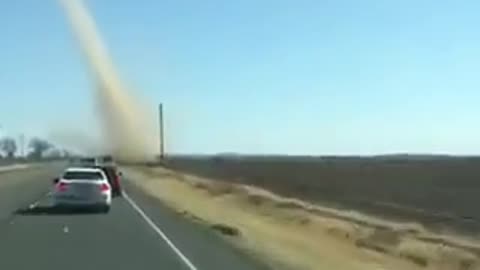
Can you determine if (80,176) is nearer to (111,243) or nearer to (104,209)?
(104,209)

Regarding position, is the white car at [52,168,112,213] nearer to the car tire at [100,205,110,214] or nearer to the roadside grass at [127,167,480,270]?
the car tire at [100,205,110,214]

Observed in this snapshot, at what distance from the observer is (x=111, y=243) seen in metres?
23.3

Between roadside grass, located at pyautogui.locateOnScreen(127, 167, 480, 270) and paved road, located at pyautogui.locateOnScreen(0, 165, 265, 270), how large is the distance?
1.03 m

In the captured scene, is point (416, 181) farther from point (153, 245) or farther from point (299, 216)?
point (153, 245)

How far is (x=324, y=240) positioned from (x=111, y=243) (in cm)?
724

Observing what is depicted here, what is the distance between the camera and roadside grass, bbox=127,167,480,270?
2198 centimetres

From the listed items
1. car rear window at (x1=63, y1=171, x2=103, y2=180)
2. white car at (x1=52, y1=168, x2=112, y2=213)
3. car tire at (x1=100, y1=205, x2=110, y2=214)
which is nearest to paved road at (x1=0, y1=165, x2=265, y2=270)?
car tire at (x1=100, y1=205, x2=110, y2=214)

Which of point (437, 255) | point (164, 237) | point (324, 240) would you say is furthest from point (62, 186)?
point (437, 255)

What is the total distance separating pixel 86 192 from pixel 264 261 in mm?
16986

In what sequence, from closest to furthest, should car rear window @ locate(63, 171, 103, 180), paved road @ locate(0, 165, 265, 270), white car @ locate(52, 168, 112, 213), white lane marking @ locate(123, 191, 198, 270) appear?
paved road @ locate(0, 165, 265, 270), white lane marking @ locate(123, 191, 198, 270), white car @ locate(52, 168, 112, 213), car rear window @ locate(63, 171, 103, 180)

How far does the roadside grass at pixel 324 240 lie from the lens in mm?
21984

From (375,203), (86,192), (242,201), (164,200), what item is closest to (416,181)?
(375,203)

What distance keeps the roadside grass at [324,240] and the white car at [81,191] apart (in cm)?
337

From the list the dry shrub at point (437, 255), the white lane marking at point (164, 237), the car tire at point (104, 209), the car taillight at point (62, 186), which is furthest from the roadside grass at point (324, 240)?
the car taillight at point (62, 186)
